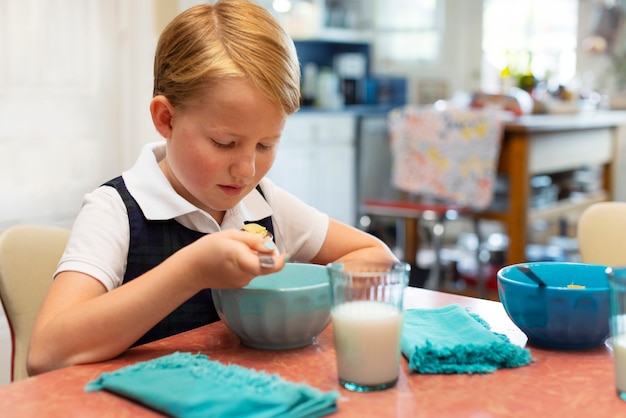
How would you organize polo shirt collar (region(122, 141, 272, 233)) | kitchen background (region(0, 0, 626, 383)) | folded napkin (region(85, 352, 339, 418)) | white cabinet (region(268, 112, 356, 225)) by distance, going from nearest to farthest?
1. folded napkin (region(85, 352, 339, 418))
2. polo shirt collar (region(122, 141, 272, 233))
3. kitchen background (region(0, 0, 626, 383))
4. white cabinet (region(268, 112, 356, 225))

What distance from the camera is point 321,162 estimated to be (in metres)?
4.69

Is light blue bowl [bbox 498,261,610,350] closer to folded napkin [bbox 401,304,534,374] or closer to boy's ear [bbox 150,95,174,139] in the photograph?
folded napkin [bbox 401,304,534,374]

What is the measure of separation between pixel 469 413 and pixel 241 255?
11.4 inches

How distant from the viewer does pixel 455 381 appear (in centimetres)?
85

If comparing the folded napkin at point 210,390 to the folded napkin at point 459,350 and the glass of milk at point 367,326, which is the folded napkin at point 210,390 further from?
the folded napkin at point 459,350

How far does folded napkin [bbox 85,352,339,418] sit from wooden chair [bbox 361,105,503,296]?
2851mm

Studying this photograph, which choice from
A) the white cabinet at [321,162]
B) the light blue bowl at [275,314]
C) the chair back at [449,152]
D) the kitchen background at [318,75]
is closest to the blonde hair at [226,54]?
the light blue bowl at [275,314]

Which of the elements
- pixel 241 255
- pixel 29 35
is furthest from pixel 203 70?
pixel 29 35

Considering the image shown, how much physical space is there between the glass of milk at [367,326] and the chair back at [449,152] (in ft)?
9.22

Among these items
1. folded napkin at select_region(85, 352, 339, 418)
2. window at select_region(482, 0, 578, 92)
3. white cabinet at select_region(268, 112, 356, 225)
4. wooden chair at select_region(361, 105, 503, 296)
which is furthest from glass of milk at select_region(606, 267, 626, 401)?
window at select_region(482, 0, 578, 92)

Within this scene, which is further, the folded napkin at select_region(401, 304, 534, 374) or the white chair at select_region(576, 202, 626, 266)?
the white chair at select_region(576, 202, 626, 266)

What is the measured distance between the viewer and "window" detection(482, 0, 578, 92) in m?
5.52

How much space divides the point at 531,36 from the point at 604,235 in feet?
14.1

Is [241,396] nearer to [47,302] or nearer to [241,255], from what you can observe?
[241,255]
